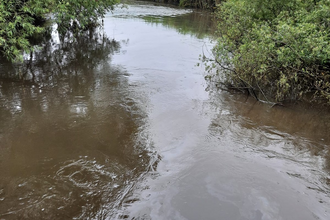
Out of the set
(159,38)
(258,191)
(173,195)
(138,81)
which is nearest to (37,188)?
(173,195)

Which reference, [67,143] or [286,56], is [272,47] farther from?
A: [67,143]

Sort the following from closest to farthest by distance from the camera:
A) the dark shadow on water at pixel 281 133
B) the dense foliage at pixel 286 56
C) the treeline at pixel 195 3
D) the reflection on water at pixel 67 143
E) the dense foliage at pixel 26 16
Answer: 1. the reflection on water at pixel 67 143
2. the dark shadow on water at pixel 281 133
3. the dense foliage at pixel 286 56
4. the dense foliage at pixel 26 16
5. the treeline at pixel 195 3

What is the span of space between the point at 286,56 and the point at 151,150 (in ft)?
15.8

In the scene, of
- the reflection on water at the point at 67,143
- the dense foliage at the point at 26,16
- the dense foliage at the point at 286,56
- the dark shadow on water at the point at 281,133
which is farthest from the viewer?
the dense foliage at the point at 26,16

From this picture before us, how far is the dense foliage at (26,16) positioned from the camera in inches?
298

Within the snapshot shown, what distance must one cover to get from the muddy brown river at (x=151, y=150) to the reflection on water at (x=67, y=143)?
20mm

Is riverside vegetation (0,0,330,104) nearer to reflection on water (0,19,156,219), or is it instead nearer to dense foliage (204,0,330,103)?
dense foliage (204,0,330,103)

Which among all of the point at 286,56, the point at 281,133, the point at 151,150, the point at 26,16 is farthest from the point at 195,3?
the point at 151,150

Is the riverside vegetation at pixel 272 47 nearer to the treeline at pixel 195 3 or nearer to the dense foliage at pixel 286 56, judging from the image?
the dense foliage at pixel 286 56

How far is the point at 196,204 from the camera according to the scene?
13.3 ft

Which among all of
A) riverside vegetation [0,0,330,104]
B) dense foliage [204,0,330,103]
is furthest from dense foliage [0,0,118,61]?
dense foliage [204,0,330,103]

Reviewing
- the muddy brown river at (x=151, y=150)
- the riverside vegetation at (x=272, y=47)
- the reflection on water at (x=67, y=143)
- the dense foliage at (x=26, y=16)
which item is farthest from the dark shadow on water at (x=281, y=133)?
the dense foliage at (x=26, y=16)

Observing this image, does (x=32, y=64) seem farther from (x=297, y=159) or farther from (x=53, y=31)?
(x=297, y=159)

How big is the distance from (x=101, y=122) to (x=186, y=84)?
390 centimetres
